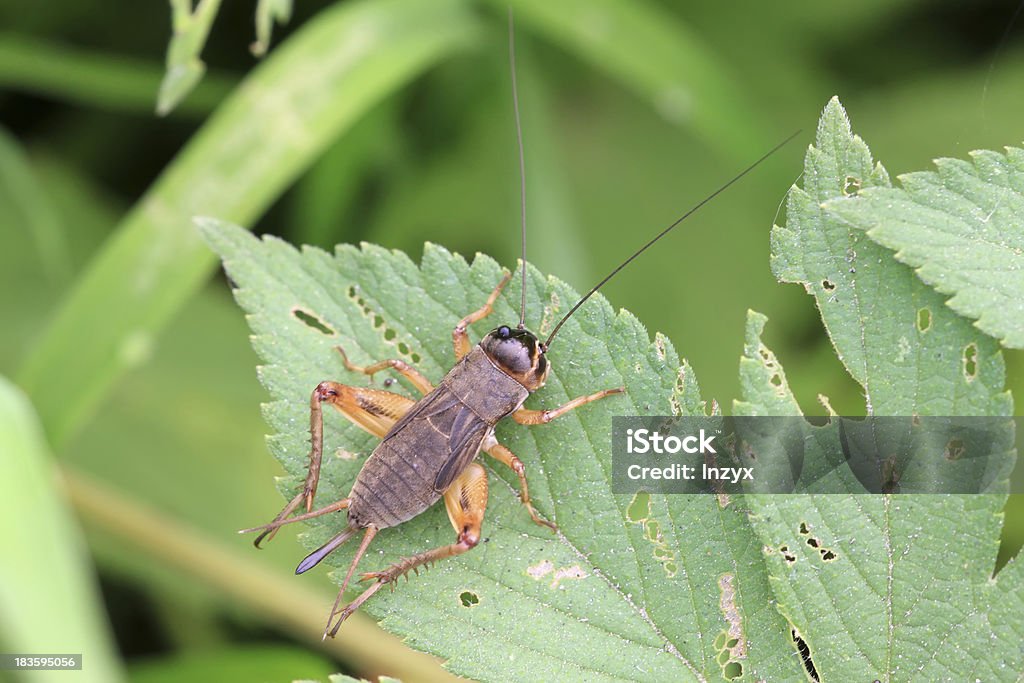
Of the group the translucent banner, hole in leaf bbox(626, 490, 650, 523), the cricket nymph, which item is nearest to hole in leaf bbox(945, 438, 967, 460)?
the translucent banner

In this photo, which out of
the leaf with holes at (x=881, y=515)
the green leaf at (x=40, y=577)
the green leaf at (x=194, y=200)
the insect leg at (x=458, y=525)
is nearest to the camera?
the green leaf at (x=40, y=577)

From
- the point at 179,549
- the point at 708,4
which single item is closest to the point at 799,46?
the point at 708,4

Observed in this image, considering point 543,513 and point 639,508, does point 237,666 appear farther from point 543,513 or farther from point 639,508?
point 639,508

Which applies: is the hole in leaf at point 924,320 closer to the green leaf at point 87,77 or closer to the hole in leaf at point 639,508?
the hole in leaf at point 639,508

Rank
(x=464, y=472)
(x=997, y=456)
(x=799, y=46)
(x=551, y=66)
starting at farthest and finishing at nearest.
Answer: (x=551, y=66)
(x=799, y=46)
(x=464, y=472)
(x=997, y=456)

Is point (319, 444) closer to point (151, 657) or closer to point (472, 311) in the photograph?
point (472, 311)

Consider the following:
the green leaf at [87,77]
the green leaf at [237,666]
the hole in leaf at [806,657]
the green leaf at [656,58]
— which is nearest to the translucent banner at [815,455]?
the hole in leaf at [806,657]
